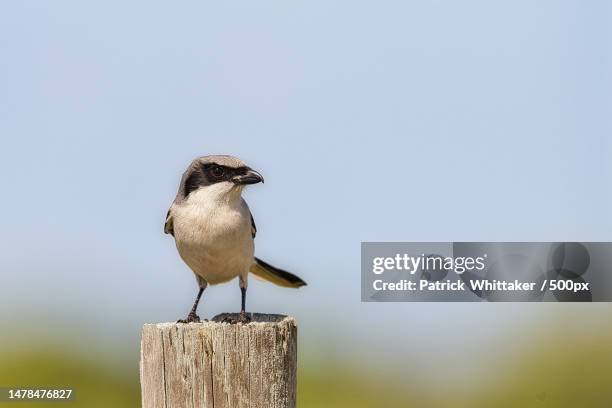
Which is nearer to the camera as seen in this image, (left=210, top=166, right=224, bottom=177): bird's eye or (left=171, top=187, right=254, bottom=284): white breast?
(left=171, top=187, right=254, bottom=284): white breast

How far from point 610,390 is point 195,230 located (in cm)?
715

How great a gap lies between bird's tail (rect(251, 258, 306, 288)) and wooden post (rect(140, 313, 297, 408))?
9.28 feet

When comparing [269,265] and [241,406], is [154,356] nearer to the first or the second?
[241,406]

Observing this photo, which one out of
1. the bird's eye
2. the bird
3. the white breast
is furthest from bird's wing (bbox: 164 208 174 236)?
the bird's eye

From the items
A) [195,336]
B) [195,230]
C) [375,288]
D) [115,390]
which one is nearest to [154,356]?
[195,336]

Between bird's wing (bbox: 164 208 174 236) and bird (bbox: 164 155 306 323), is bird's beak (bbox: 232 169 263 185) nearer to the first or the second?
bird (bbox: 164 155 306 323)

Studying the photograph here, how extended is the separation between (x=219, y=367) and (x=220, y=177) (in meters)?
2.48

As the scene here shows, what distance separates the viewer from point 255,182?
666 cm

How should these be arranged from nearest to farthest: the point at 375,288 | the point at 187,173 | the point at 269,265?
1. the point at 187,173
2. the point at 269,265
3. the point at 375,288

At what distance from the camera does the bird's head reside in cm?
676

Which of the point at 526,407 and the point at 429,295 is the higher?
the point at 429,295

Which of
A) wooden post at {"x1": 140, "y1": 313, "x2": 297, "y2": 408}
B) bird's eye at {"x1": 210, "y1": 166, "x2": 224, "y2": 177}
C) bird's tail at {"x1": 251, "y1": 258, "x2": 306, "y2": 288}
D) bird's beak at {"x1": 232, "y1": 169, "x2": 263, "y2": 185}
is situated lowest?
wooden post at {"x1": 140, "y1": 313, "x2": 297, "y2": 408}

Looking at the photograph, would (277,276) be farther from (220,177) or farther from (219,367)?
(219,367)

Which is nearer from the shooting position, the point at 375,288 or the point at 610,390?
the point at 375,288
